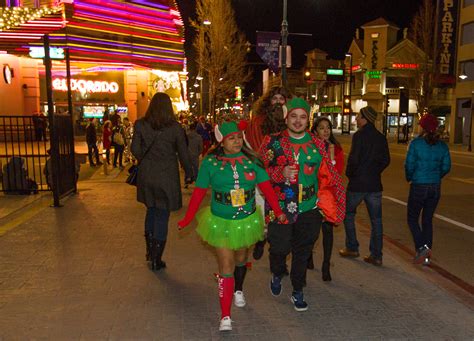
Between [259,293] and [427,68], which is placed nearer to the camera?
[259,293]

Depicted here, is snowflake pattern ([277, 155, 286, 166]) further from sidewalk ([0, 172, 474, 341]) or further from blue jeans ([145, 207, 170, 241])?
blue jeans ([145, 207, 170, 241])

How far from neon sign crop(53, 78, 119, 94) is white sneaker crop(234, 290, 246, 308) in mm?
24251

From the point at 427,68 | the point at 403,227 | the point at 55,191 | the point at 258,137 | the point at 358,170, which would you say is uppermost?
the point at 427,68

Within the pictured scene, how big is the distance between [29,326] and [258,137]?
2.88 meters

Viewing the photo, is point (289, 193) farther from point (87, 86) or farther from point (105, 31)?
point (87, 86)

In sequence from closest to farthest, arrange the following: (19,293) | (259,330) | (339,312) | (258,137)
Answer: (259,330) → (339,312) → (19,293) → (258,137)

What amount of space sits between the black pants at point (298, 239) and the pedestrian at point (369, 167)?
4.39ft

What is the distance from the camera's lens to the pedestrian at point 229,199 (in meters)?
3.87

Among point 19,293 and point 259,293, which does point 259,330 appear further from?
point 19,293

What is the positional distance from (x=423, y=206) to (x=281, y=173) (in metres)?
2.55

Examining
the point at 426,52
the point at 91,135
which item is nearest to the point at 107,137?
the point at 91,135

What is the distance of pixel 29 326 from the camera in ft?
12.9

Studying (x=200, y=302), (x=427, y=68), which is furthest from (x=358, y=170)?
(x=427, y=68)

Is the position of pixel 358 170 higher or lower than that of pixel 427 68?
lower
